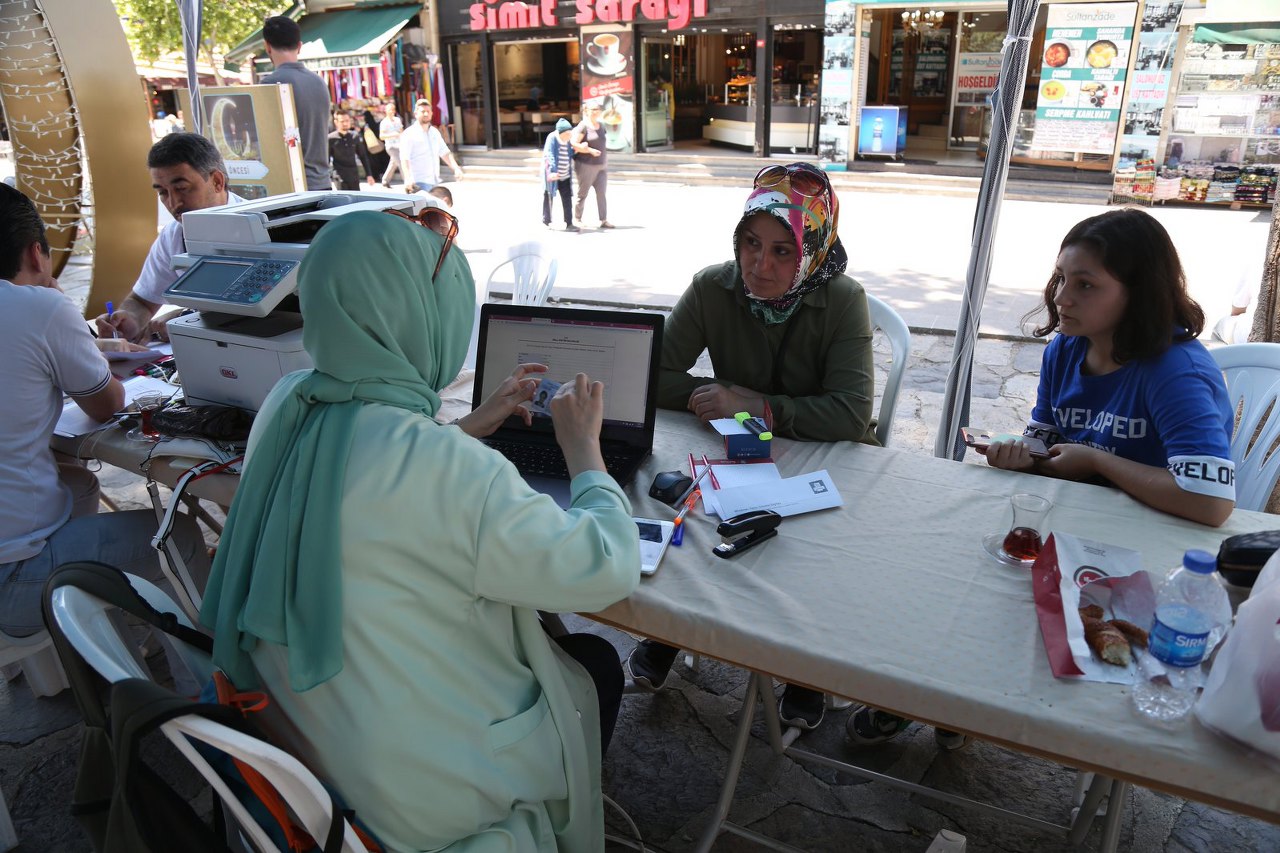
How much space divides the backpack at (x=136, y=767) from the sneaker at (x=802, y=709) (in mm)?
1374

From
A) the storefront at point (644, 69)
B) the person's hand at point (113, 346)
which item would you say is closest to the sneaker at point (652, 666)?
the person's hand at point (113, 346)

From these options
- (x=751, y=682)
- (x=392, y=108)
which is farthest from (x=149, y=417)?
(x=392, y=108)

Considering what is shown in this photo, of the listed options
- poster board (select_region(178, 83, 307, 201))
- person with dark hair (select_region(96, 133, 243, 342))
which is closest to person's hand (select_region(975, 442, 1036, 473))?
person with dark hair (select_region(96, 133, 243, 342))

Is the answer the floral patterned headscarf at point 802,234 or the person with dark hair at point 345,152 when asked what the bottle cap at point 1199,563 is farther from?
the person with dark hair at point 345,152

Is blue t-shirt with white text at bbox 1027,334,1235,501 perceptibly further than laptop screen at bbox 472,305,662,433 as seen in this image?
No

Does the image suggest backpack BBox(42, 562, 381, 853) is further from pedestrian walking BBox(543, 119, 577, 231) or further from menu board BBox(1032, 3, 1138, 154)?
menu board BBox(1032, 3, 1138, 154)

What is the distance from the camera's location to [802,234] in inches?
89.5

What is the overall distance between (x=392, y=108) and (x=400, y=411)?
1267cm

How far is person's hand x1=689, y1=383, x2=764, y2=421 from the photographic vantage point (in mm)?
2236

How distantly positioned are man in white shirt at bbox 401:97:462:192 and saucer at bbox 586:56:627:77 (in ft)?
17.1

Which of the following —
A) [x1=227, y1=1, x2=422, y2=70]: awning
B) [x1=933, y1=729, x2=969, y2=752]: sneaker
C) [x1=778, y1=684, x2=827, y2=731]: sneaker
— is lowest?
[x1=933, y1=729, x2=969, y2=752]: sneaker

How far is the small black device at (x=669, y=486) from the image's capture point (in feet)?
6.13

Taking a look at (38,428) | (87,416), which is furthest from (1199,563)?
(87,416)

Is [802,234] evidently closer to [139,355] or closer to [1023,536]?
[1023,536]
